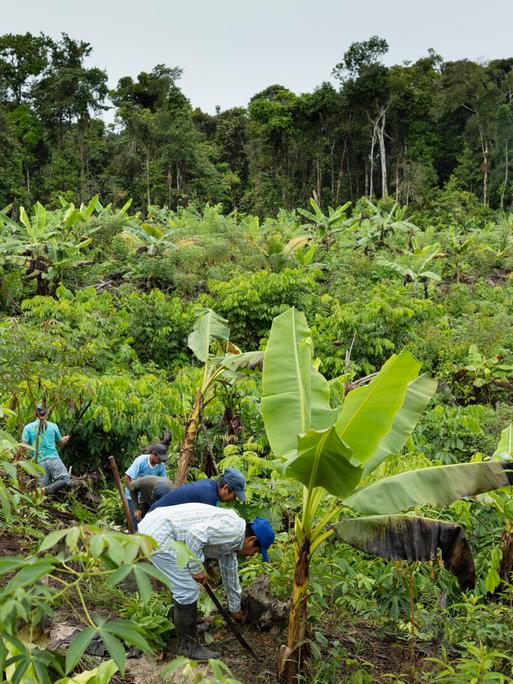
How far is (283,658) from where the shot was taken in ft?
11.0

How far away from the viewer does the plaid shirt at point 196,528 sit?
3.44 metres

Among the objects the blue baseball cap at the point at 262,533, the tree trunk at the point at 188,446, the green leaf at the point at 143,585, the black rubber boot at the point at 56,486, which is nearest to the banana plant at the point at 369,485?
the blue baseball cap at the point at 262,533

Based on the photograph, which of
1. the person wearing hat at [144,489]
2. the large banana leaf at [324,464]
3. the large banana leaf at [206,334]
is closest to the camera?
the large banana leaf at [324,464]

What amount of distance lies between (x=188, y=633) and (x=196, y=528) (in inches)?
23.6

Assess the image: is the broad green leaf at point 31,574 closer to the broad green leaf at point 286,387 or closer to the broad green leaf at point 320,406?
the broad green leaf at point 286,387

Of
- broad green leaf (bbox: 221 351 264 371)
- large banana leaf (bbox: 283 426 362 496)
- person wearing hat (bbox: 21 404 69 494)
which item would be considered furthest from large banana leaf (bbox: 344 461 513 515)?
person wearing hat (bbox: 21 404 69 494)

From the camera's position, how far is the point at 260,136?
115 feet

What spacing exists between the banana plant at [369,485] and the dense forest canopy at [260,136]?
25515 millimetres

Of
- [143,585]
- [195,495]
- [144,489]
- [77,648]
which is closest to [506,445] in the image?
[195,495]

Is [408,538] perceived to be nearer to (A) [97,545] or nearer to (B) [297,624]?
(B) [297,624]

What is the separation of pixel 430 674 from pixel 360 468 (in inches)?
45.7

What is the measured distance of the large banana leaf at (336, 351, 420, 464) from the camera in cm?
339

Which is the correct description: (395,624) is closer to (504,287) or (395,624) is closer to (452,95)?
(504,287)

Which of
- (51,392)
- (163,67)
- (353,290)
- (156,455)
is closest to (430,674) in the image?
(156,455)
